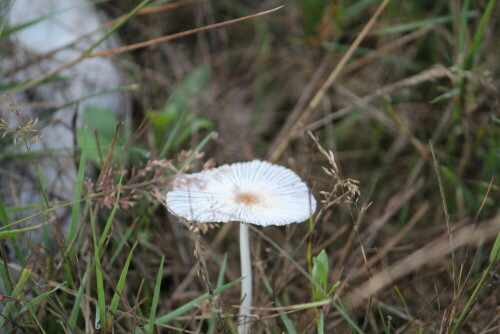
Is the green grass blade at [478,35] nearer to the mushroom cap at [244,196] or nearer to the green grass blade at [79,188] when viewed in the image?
the mushroom cap at [244,196]

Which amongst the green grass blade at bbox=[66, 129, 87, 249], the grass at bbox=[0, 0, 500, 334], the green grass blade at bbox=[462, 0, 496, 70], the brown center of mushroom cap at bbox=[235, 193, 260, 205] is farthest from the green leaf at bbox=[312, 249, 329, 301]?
the green grass blade at bbox=[462, 0, 496, 70]

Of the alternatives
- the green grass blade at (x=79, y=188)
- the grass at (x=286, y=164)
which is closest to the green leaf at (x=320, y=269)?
the grass at (x=286, y=164)

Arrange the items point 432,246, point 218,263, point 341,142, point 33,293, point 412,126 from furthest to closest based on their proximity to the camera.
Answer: point 341,142, point 412,126, point 218,263, point 432,246, point 33,293

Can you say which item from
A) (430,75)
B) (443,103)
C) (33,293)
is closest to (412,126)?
(443,103)

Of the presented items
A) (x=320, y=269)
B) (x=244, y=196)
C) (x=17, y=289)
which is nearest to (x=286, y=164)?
(x=244, y=196)

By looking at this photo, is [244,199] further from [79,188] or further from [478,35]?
[478,35]

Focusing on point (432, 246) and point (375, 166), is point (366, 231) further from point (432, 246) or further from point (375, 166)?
point (375, 166)

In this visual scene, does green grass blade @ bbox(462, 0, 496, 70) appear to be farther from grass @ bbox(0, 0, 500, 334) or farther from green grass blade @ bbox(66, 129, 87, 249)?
green grass blade @ bbox(66, 129, 87, 249)
